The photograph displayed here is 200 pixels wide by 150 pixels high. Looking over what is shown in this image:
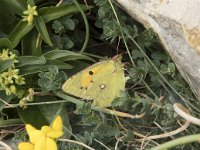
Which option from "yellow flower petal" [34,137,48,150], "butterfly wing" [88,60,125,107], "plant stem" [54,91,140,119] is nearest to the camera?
"yellow flower petal" [34,137,48,150]

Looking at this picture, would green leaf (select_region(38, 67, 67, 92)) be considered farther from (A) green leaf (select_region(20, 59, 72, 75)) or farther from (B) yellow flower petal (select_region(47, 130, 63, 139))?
(B) yellow flower petal (select_region(47, 130, 63, 139))

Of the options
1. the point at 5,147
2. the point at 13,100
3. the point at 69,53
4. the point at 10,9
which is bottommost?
the point at 5,147

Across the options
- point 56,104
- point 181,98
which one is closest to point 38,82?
point 56,104

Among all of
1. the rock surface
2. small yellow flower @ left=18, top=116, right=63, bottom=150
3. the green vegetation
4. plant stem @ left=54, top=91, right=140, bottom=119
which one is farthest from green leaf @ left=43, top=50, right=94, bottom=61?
small yellow flower @ left=18, top=116, right=63, bottom=150

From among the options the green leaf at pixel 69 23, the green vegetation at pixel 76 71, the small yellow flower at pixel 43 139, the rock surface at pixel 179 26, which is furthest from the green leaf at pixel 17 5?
the small yellow flower at pixel 43 139

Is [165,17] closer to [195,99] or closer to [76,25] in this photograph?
[195,99]

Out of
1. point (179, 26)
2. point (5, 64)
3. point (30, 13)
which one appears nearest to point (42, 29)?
point (30, 13)
